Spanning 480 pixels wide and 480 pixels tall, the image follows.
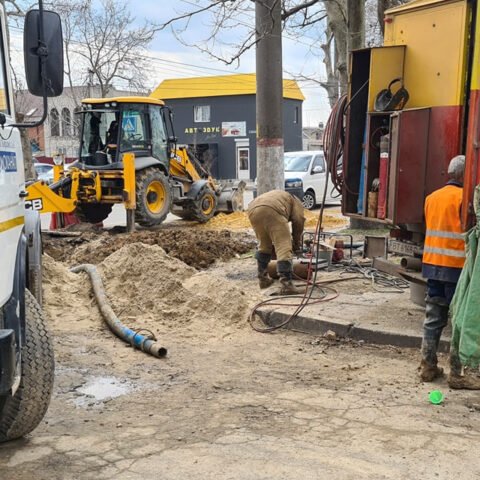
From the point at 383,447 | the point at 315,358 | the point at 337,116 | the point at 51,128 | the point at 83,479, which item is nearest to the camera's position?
the point at 83,479

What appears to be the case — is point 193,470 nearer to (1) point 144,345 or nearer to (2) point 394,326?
(1) point 144,345

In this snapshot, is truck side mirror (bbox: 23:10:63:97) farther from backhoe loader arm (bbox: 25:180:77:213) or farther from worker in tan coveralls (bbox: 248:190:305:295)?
backhoe loader arm (bbox: 25:180:77:213)

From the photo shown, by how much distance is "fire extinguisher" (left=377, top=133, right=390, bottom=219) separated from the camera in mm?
6445

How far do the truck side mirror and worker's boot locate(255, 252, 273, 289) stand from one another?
4780mm

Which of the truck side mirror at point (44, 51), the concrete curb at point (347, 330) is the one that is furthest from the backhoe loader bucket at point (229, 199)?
the truck side mirror at point (44, 51)

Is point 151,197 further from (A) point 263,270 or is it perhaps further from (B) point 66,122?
(B) point 66,122

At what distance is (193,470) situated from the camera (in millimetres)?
3717

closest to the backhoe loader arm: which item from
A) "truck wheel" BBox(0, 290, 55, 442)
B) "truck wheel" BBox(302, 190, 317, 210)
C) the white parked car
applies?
the white parked car

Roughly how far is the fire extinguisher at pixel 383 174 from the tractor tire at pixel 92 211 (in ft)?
30.8

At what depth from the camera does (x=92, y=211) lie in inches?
591

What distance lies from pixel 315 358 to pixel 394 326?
929 millimetres

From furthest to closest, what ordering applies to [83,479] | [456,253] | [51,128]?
1. [51,128]
2. [456,253]
3. [83,479]

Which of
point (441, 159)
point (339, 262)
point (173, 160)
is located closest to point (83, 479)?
point (441, 159)

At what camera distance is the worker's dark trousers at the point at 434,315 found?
5.25m
